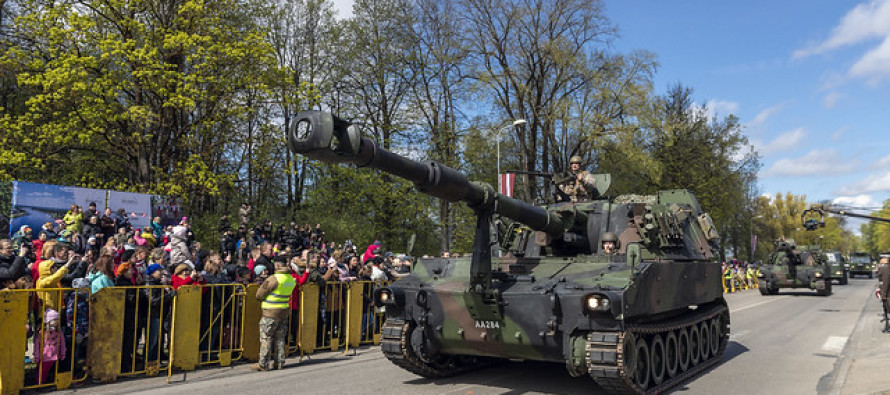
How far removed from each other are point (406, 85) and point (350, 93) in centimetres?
268

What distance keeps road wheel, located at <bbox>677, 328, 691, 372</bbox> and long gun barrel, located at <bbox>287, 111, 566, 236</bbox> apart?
2.86 meters

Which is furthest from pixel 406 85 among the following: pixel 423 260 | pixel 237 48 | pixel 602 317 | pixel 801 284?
pixel 602 317

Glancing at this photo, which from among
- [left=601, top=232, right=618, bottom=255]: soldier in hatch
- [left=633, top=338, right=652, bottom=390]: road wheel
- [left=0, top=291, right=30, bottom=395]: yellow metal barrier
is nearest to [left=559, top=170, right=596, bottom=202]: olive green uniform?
[left=601, top=232, right=618, bottom=255]: soldier in hatch

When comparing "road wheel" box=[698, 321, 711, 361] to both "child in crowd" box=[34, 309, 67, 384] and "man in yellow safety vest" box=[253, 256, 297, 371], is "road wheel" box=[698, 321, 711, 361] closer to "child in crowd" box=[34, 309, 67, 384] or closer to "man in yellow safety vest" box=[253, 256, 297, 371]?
"man in yellow safety vest" box=[253, 256, 297, 371]

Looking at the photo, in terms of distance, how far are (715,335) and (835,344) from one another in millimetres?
3722

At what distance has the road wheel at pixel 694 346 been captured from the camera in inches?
360

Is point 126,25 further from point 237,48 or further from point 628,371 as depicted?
point 628,371

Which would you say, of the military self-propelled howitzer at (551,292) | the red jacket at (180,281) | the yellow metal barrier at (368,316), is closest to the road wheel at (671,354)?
the military self-propelled howitzer at (551,292)

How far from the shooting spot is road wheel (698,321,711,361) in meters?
9.66

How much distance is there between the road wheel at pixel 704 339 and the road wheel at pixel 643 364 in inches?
94.8

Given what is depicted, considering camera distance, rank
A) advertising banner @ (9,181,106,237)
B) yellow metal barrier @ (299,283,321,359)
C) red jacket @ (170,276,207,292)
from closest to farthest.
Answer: red jacket @ (170,276,207,292)
yellow metal barrier @ (299,283,321,359)
advertising banner @ (9,181,106,237)

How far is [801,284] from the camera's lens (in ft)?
87.7

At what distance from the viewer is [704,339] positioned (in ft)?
32.6

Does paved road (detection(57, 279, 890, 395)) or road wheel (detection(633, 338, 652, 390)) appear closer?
road wheel (detection(633, 338, 652, 390))
